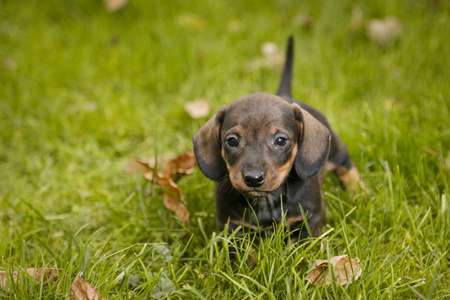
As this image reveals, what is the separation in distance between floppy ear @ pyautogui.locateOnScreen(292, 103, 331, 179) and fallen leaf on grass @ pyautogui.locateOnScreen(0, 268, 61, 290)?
1.40 meters

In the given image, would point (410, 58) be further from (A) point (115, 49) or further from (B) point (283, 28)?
(A) point (115, 49)

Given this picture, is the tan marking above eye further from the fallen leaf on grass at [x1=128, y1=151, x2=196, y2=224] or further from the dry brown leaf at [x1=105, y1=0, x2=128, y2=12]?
the dry brown leaf at [x1=105, y1=0, x2=128, y2=12]

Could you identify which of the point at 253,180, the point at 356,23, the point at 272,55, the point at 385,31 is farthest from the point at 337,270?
the point at 356,23

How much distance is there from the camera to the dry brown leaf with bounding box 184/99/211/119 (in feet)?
13.3

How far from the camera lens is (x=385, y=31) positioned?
15.8 ft

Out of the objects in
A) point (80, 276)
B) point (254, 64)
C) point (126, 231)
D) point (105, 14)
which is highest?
point (105, 14)

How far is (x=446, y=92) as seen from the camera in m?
3.99

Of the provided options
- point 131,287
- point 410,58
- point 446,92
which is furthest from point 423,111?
point 131,287

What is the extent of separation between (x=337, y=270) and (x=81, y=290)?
124 centimetres

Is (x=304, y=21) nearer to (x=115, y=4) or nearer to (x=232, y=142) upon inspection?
(x=115, y=4)

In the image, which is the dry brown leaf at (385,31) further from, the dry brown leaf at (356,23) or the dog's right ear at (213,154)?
the dog's right ear at (213,154)

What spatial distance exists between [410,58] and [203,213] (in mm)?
2903

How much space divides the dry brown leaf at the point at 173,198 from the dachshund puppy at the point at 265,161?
0.36 m

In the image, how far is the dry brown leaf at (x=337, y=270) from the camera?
2.17m
